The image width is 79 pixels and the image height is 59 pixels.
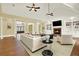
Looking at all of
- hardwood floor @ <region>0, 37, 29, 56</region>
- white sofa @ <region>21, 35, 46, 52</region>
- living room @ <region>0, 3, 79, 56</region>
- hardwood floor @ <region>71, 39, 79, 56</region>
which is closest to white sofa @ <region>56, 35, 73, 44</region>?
living room @ <region>0, 3, 79, 56</region>

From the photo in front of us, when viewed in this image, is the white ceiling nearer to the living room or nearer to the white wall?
the living room

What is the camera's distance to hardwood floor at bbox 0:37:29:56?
8.01 ft

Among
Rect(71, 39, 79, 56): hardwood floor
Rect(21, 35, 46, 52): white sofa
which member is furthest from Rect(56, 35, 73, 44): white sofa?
Rect(21, 35, 46, 52): white sofa

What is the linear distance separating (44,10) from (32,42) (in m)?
0.76

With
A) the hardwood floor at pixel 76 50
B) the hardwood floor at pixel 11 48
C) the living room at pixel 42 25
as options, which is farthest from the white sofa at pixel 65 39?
the hardwood floor at pixel 11 48

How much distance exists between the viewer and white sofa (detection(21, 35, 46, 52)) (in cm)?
252

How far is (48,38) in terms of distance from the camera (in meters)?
2.48

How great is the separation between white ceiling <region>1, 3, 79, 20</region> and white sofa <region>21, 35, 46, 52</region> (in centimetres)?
45

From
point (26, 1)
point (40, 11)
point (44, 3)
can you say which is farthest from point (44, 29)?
point (26, 1)

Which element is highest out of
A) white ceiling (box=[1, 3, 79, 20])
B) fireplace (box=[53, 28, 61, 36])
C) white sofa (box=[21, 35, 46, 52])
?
white ceiling (box=[1, 3, 79, 20])

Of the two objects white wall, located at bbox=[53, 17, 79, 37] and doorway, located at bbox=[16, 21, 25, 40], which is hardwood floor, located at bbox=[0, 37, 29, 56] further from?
white wall, located at bbox=[53, 17, 79, 37]

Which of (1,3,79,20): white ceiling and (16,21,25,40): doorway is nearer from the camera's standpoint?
(1,3,79,20): white ceiling

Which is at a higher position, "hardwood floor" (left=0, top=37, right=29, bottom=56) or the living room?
the living room

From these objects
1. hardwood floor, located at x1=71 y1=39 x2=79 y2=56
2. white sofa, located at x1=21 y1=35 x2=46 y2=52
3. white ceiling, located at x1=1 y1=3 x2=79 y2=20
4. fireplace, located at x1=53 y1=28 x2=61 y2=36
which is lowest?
hardwood floor, located at x1=71 y1=39 x2=79 y2=56
